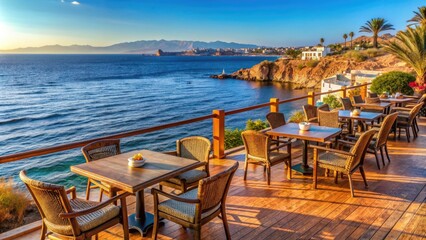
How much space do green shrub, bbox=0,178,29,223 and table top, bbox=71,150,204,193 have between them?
2442 mm

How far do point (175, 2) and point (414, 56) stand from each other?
37.4 metres

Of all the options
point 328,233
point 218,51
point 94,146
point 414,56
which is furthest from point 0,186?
point 218,51

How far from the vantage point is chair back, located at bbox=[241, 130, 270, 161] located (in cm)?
452

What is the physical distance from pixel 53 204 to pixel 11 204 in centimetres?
312

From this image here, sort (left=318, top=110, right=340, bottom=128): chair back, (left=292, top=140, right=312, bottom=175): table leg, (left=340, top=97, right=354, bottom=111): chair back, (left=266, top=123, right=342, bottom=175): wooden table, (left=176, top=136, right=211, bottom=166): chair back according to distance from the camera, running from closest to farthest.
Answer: (left=176, top=136, right=211, bottom=166): chair back < (left=266, top=123, right=342, bottom=175): wooden table < (left=292, top=140, right=312, bottom=175): table leg < (left=318, top=110, right=340, bottom=128): chair back < (left=340, top=97, right=354, bottom=111): chair back

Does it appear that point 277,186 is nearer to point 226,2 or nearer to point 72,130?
point 72,130

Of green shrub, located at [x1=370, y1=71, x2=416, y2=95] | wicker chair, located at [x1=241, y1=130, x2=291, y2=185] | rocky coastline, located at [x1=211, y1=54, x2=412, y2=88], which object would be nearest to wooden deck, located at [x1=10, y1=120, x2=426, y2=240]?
wicker chair, located at [x1=241, y1=130, x2=291, y2=185]

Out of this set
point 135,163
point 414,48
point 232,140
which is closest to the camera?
point 135,163

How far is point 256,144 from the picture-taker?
184 inches

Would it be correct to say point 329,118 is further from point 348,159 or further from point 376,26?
point 376,26

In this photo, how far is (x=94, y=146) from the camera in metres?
3.75

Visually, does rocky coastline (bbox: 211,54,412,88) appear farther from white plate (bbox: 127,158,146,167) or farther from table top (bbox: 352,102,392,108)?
white plate (bbox: 127,158,146,167)

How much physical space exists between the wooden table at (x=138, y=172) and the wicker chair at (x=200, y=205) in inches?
7.1

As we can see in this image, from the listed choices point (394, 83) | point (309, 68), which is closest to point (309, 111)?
point (394, 83)
